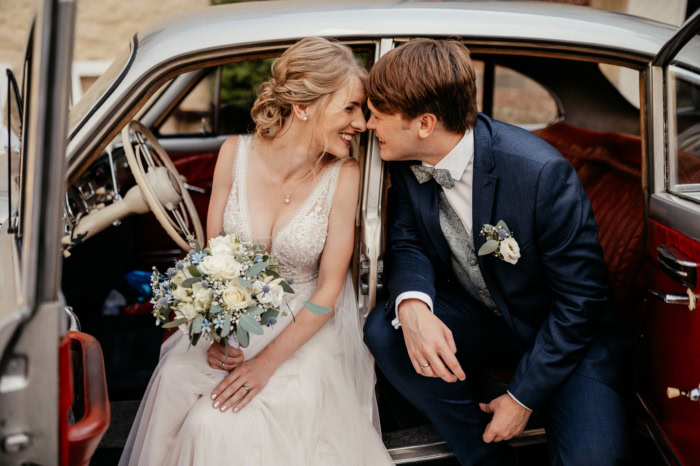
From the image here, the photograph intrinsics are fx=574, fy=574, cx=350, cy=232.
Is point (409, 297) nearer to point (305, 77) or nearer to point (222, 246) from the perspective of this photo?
point (222, 246)

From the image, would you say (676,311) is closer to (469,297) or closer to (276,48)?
(469,297)

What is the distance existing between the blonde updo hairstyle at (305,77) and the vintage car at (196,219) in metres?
0.05

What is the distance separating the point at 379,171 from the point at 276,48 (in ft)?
1.84

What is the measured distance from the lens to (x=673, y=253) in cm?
179

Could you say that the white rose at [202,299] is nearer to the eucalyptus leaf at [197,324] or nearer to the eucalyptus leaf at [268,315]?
the eucalyptus leaf at [197,324]

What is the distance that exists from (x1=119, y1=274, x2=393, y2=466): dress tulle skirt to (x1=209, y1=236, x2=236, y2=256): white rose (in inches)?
17.6

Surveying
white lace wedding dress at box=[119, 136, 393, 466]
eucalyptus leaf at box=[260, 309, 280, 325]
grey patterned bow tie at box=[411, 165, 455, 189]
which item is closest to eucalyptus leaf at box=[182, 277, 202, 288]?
eucalyptus leaf at box=[260, 309, 280, 325]

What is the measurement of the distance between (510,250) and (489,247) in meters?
0.07

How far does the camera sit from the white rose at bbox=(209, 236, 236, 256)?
1.83m

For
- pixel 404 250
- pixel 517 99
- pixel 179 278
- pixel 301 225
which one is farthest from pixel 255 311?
pixel 517 99

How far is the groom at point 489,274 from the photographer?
190 cm

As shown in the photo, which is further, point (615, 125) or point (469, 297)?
point (615, 125)

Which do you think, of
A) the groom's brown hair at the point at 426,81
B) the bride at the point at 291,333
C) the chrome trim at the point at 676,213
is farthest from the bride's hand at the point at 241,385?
the chrome trim at the point at 676,213

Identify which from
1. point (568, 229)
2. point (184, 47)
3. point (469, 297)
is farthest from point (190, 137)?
point (568, 229)
